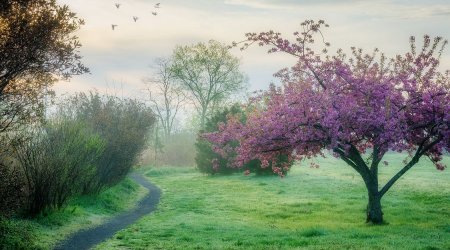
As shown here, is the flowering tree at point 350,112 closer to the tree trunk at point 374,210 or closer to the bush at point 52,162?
the tree trunk at point 374,210

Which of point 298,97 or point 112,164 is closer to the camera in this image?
point 298,97

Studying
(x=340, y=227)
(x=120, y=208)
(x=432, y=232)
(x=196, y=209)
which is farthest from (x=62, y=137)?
(x=432, y=232)

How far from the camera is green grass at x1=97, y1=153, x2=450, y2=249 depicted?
15.8m

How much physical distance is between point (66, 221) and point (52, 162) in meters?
2.74

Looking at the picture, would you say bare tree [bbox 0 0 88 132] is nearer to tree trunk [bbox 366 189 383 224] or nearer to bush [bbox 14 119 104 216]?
bush [bbox 14 119 104 216]

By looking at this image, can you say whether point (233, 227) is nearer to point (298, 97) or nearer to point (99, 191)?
point (298, 97)

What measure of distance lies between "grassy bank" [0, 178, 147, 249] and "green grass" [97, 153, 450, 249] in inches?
87.8

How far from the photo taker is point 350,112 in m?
17.9

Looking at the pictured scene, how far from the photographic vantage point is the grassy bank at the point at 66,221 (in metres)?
14.2

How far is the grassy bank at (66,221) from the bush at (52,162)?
760 mm

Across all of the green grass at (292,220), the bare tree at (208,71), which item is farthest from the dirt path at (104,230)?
the bare tree at (208,71)

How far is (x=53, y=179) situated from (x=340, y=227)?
43.2 ft

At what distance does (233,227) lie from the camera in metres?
20.0

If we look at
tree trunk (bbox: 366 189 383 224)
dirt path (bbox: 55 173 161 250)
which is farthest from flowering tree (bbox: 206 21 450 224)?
dirt path (bbox: 55 173 161 250)
